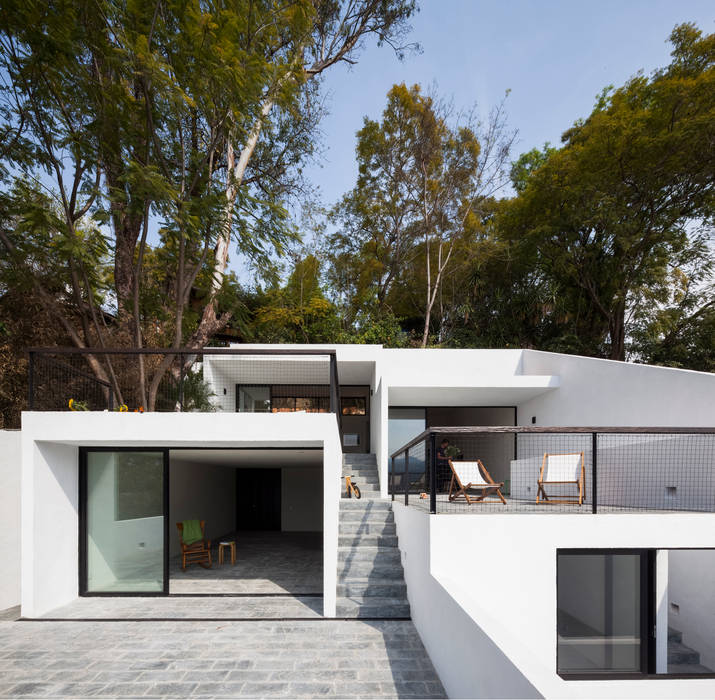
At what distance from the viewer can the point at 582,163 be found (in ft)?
46.8

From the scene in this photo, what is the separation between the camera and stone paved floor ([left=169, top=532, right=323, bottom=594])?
746 centimetres

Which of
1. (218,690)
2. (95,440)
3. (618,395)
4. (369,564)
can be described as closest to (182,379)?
(95,440)

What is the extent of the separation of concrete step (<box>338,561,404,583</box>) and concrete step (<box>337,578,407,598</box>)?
Answer: 0.22 ft

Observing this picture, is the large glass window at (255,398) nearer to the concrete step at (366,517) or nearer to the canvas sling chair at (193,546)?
the canvas sling chair at (193,546)

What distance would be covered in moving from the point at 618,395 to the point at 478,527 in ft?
15.6

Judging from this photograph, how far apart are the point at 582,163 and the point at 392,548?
44.6 feet

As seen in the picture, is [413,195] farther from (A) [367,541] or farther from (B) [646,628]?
(B) [646,628]

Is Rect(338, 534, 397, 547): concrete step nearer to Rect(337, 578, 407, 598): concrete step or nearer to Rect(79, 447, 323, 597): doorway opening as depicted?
Rect(337, 578, 407, 598): concrete step

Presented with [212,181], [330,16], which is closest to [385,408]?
[212,181]

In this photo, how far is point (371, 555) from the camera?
6.99 m

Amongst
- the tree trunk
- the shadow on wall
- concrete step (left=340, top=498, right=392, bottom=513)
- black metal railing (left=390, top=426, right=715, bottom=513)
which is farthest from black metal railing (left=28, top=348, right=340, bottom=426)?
the tree trunk

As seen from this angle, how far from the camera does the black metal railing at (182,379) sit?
6.90 metres

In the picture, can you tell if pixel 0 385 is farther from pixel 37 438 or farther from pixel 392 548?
pixel 392 548

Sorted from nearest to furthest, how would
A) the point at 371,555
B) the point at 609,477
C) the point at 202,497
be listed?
the point at 371,555 → the point at 609,477 → the point at 202,497
